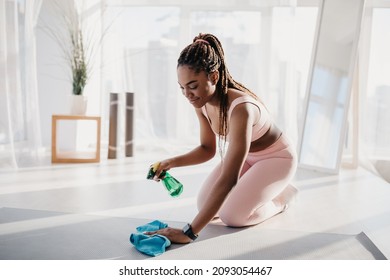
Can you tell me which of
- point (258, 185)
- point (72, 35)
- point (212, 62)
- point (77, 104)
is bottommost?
point (258, 185)

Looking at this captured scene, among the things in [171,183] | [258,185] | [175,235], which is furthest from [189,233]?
[258,185]

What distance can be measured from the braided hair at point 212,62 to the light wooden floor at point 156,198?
1.87ft

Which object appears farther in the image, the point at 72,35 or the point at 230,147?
the point at 72,35

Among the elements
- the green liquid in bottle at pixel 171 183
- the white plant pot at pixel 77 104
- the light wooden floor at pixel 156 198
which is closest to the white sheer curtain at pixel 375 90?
the light wooden floor at pixel 156 198

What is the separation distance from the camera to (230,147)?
1634mm

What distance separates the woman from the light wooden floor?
0.50 feet

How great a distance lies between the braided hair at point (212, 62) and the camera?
1600mm

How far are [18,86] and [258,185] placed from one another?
2.11m

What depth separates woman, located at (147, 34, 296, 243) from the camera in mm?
1609

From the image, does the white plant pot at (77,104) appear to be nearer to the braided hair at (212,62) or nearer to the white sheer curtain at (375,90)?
the braided hair at (212,62)

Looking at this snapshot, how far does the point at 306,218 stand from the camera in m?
2.17

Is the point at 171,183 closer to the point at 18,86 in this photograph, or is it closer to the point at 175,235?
the point at 175,235

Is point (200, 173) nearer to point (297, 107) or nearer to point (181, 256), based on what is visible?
point (297, 107)
